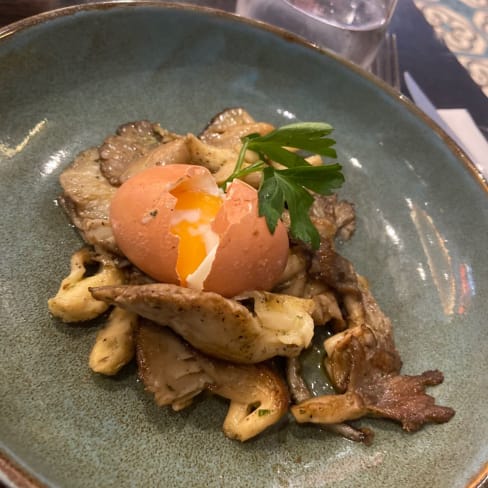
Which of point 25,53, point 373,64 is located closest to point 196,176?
point 25,53

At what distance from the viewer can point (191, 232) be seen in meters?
1.92

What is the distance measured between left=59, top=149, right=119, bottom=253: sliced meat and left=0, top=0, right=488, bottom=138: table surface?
4.80ft

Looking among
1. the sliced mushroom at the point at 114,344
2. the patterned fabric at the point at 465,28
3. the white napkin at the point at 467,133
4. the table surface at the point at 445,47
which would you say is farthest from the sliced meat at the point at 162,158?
the patterned fabric at the point at 465,28

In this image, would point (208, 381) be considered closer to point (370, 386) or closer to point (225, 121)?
point (370, 386)

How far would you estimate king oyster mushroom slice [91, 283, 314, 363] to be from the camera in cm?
170

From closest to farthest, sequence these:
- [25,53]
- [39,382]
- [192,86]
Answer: [39,382]
[25,53]
[192,86]

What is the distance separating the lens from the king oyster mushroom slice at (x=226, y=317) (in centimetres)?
170

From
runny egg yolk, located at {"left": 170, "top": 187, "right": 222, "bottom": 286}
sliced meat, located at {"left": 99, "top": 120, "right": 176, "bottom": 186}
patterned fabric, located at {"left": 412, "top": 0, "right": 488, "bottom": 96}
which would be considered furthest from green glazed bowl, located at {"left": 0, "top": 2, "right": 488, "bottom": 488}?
patterned fabric, located at {"left": 412, "top": 0, "right": 488, "bottom": 96}

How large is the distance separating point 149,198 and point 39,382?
0.78m

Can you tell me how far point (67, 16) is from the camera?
258cm

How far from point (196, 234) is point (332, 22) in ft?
8.42

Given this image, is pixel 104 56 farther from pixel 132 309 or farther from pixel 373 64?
pixel 373 64

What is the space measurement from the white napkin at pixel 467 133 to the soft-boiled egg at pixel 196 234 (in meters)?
2.04

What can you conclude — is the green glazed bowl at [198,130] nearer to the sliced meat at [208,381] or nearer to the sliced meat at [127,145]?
the sliced meat at [208,381]
